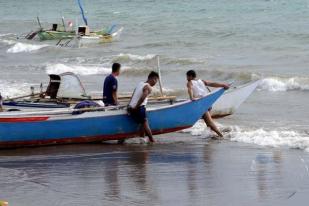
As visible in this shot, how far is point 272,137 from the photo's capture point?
13.3 meters

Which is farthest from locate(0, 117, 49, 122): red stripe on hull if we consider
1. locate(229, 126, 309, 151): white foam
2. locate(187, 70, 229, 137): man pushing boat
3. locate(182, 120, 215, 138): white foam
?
locate(229, 126, 309, 151): white foam

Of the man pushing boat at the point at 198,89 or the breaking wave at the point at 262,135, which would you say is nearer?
the breaking wave at the point at 262,135

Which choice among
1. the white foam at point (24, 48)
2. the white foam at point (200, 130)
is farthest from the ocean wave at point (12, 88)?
the white foam at point (24, 48)

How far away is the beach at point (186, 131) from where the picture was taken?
9.70 meters

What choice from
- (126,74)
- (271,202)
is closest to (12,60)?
(126,74)

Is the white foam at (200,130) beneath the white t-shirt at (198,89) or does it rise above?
beneath

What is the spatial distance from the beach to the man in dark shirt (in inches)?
28.0

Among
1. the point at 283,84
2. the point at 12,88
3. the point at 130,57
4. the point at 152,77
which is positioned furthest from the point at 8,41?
the point at 152,77

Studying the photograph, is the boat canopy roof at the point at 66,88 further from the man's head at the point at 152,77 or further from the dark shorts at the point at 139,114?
the man's head at the point at 152,77

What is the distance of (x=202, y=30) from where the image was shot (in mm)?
37531

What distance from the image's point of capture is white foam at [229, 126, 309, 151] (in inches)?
501

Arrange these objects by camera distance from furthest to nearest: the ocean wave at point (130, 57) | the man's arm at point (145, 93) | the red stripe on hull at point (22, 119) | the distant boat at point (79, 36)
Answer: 1. the distant boat at point (79, 36)
2. the ocean wave at point (130, 57)
3. the man's arm at point (145, 93)
4. the red stripe on hull at point (22, 119)

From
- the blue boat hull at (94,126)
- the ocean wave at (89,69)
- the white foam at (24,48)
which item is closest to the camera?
the blue boat hull at (94,126)

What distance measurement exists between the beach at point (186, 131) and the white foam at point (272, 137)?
0.02 m
